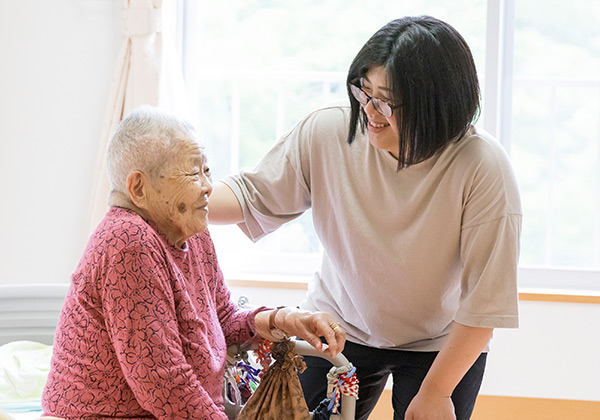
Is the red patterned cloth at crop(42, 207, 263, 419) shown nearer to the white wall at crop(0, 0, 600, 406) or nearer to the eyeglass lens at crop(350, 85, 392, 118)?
the eyeglass lens at crop(350, 85, 392, 118)

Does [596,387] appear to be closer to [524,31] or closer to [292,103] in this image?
[524,31]

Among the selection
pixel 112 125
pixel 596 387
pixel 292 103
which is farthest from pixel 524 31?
pixel 112 125

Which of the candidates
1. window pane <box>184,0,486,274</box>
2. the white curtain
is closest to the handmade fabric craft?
the white curtain

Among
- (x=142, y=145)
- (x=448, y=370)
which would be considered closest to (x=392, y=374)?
(x=448, y=370)

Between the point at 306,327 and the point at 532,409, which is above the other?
the point at 306,327

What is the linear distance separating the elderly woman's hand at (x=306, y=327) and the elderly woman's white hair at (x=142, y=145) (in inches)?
17.3

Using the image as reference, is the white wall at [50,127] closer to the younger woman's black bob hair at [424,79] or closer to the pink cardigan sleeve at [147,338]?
the younger woman's black bob hair at [424,79]

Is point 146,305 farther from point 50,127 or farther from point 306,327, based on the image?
point 50,127

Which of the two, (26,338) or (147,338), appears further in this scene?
(26,338)

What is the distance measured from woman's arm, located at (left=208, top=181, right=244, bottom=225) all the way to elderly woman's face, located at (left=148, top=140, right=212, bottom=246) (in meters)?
0.34

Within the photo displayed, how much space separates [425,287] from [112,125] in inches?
75.2

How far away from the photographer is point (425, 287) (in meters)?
1.78

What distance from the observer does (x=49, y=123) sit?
10.9 feet

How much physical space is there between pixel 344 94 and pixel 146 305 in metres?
2.60
